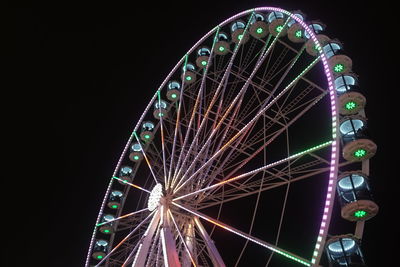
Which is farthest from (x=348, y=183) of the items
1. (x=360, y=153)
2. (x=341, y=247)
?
(x=341, y=247)

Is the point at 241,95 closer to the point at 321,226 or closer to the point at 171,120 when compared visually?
the point at 171,120

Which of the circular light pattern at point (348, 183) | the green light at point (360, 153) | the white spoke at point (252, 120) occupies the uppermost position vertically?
the white spoke at point (252, 120)

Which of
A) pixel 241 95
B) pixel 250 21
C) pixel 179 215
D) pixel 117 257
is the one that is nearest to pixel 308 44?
pixel 241 95

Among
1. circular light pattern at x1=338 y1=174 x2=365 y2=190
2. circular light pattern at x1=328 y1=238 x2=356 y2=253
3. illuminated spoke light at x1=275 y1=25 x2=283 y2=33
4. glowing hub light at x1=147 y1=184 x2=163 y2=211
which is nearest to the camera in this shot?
circular light pattern at x1=328 y1=238 x2=356 y2=253

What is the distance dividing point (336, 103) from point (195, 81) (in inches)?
297

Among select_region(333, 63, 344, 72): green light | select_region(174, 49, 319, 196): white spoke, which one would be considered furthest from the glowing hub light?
select_region(333, 63, 344, 72): green light

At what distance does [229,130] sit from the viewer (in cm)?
1173

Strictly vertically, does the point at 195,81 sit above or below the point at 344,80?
above

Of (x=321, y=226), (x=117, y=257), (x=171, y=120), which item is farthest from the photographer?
(x=171, y=120)

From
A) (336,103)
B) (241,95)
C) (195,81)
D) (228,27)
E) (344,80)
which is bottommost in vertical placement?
(336,103)

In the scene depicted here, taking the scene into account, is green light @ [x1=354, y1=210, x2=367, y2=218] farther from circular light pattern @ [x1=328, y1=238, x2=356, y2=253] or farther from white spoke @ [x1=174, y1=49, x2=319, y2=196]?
white spoke @ [x1=174, y1=49, x2=319, y2=196]

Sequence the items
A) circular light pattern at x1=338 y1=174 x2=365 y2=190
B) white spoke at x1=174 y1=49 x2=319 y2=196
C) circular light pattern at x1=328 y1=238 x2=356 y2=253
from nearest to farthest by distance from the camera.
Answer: circular light pattern at x1=328 y1=238 x2=356 y2=253 → circular light pattern at x1=338 y1=174 x2=365 y2=190 → white spoke at x1=174 y1=49 x2=319 y2=196

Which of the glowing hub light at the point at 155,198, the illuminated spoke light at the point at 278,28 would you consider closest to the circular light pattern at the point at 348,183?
the glowing hub light at the point at 155,198

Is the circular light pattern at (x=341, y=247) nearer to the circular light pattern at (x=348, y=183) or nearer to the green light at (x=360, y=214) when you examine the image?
the green light at (x=360, y=214)
